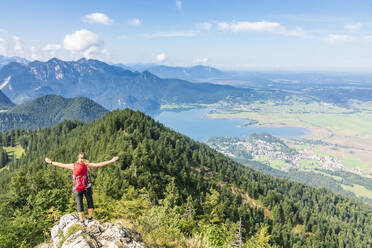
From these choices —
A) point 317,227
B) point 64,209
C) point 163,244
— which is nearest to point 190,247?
point 163,244

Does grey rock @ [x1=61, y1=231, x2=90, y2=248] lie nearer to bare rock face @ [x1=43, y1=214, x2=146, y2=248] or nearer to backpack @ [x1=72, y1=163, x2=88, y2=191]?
bare rock face @ [x1=43, y1=214, x2=146, y2=248]

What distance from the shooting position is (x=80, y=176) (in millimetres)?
12188

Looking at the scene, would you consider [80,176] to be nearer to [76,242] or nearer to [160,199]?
[76,242]

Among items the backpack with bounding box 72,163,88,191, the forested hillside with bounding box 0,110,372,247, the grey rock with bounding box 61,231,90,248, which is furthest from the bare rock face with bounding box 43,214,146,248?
the backpack with bounding box 72,163,88,191

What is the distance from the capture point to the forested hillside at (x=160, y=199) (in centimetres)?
2015

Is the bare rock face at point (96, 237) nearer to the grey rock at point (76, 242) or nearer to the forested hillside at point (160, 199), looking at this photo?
the grey rock at point (76, 242)

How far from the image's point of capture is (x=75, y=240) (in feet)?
35.2

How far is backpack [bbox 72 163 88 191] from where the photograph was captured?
39.6 feet

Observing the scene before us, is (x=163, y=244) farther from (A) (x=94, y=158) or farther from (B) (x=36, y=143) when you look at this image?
(B) (x=36, y=143)

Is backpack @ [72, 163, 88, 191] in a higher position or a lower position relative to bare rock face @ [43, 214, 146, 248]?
higher

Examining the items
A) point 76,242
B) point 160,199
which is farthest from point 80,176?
point 160,199

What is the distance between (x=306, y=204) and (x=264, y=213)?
75411 millimetres

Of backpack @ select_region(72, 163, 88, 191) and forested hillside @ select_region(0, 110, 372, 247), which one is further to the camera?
forested hillside @ select_region(0, 110, 372, 247)

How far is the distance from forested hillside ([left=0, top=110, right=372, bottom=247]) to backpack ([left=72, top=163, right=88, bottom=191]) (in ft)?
17.0
